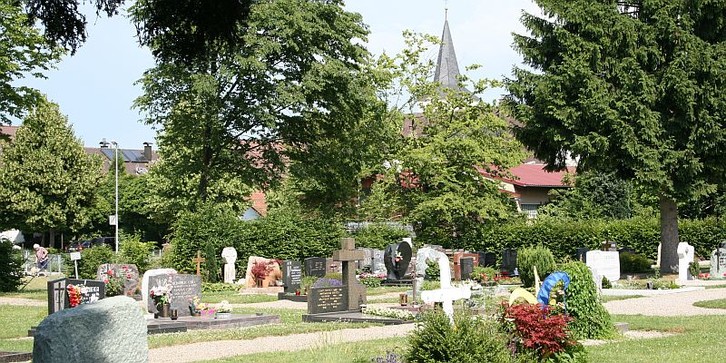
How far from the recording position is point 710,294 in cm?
2752

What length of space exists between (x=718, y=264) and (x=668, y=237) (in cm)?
219

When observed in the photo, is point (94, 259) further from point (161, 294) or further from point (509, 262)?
point (161, 294)

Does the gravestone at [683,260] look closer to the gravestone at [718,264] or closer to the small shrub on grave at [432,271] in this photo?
the gravestone at [718,264]

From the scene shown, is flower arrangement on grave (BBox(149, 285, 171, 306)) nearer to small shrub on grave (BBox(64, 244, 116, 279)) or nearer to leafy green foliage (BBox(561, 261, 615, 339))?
leafy green foliage (BBox(561, 261, 615, 339))

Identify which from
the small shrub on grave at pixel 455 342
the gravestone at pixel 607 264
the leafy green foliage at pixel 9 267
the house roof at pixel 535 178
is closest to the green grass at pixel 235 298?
the leafy green foliage at pixel 9 267

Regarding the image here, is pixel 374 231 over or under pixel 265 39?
under

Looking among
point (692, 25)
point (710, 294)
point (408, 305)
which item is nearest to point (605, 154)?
point (692, 25)

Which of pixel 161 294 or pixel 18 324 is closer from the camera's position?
A: pixel 161 294

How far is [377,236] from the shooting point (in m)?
42.3

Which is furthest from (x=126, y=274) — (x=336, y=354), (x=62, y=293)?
(x=336, y=354)

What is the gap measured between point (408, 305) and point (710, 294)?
948 centimetres

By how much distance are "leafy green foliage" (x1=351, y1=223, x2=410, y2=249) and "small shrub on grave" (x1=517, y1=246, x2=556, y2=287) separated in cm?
1420

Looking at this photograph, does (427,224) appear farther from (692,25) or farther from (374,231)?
(692,25)

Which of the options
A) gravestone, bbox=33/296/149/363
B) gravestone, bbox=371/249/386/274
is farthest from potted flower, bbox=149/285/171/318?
gravestone, bbox=371/249/386/274
